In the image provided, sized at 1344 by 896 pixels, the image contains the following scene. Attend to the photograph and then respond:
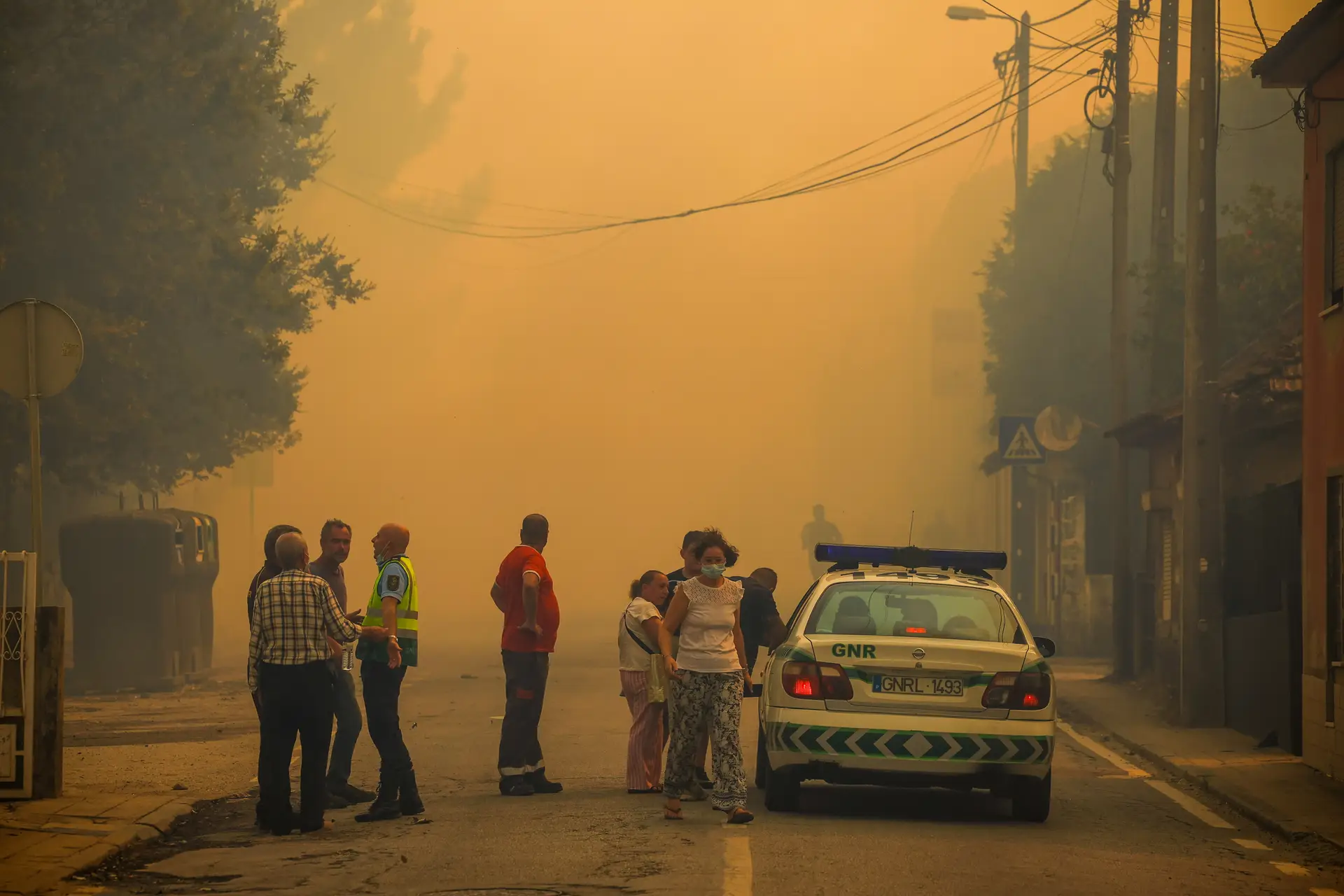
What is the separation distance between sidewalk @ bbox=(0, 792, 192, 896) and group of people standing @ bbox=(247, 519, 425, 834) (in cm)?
76

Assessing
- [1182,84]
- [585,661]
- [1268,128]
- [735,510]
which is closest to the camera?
[585,661]

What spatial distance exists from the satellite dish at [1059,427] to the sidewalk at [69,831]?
1904cm

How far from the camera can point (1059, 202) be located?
4306 cm

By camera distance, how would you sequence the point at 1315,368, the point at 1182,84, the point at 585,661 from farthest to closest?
the point at 1182,84
the point at 585,661
the point at 1315,368

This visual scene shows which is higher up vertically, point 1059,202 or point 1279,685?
point 1059,202

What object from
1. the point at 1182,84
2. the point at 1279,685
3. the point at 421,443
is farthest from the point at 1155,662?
the point at 421,443

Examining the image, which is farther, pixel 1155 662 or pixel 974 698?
pixel 1155 662

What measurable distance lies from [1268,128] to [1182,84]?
7056 millimetres

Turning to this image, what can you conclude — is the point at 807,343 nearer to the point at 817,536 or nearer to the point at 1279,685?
the point at 817,536

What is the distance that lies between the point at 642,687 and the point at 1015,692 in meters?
2.64

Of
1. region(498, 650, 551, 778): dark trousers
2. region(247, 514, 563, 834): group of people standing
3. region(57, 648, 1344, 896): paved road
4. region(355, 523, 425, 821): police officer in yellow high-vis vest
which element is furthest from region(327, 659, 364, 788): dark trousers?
region(498, 650, 551, 778): dark trousers

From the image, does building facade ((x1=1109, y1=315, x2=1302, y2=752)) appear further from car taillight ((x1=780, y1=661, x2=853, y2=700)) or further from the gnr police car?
car taillight ((x1=780, y1=661, x2=853, y2=700))

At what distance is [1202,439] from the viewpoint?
59.1 ft

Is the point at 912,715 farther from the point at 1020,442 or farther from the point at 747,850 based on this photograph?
the point at 1020,442
